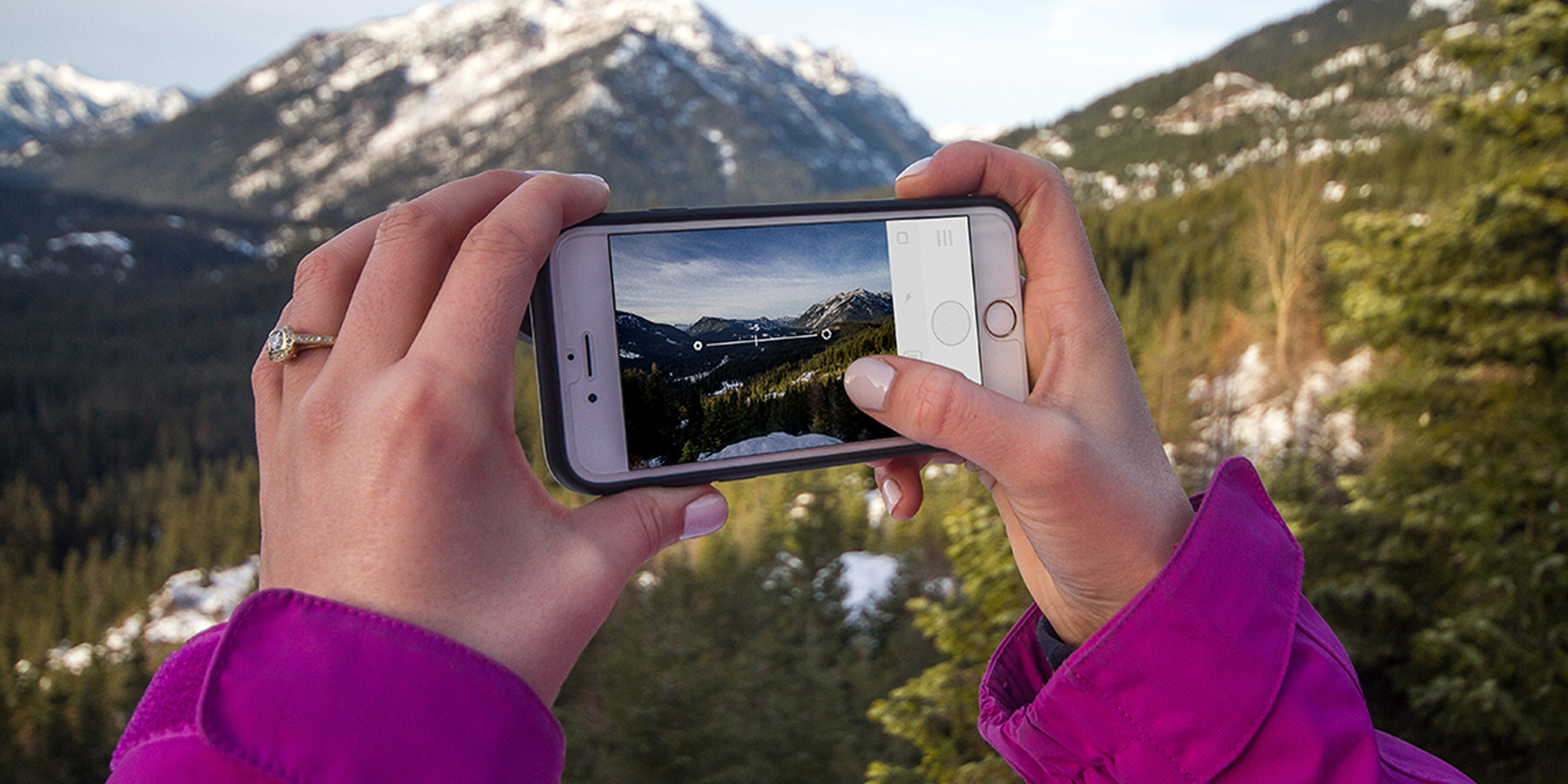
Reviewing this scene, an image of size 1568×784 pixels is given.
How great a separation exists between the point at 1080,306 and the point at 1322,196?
85.9 feet

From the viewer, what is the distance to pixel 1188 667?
99 cm

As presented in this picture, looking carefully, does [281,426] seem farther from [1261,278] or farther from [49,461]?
[49,461]

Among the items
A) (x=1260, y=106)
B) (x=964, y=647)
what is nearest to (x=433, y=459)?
(x=964, y=647)

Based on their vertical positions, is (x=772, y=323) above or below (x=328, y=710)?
above

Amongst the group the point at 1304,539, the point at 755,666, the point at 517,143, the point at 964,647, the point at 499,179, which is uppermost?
the point at 517,143

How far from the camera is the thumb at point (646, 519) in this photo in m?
1.07

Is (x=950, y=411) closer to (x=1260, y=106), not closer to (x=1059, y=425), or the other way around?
(x=1059, y=425)

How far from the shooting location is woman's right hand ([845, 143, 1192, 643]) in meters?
1.15

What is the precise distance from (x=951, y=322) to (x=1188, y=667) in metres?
0.74

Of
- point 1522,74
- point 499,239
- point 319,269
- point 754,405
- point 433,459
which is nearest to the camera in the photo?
point 433,459

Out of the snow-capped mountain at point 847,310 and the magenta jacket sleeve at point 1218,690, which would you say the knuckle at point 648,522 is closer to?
the snow-capped mountain at point 847,310

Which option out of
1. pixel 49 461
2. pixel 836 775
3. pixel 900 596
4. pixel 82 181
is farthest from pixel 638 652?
pixel 82 181

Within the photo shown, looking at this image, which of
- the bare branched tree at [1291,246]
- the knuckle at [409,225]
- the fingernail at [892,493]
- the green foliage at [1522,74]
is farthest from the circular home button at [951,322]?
the bare branched tree at [1291,246]

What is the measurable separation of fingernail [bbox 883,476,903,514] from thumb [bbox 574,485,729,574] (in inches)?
18.1
